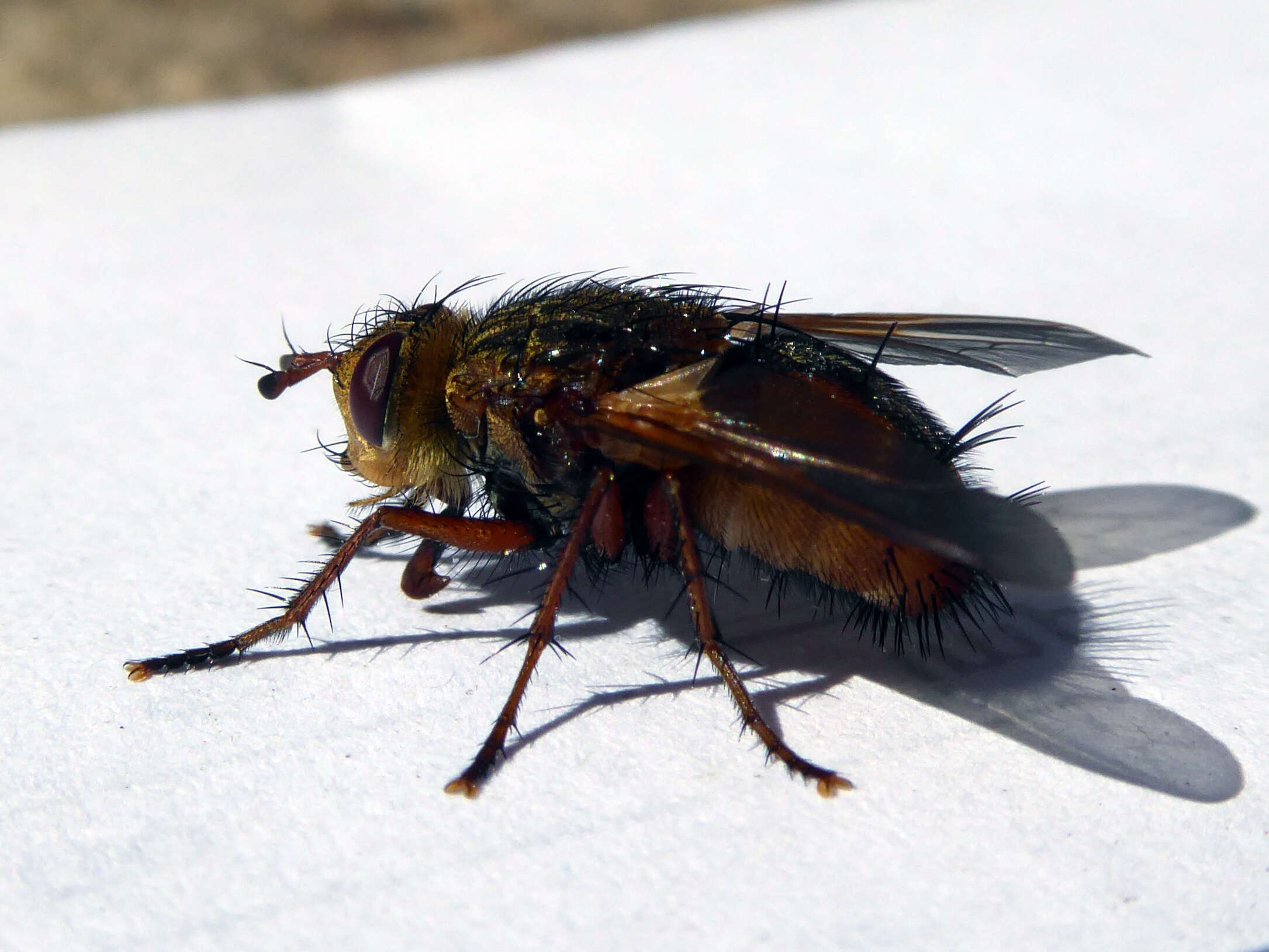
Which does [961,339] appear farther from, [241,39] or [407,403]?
[241,39]

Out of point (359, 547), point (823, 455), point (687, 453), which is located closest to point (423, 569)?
point (359, 547)

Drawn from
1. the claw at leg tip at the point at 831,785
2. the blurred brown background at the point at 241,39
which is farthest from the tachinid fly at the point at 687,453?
the blurred brown background at the point at 241,39

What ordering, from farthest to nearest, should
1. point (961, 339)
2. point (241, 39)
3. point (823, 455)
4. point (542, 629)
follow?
point (241, 39) → point (961, 339) → point (542, 629) → point (823, 455)

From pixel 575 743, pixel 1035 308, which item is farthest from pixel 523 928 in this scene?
pixel 1035 308

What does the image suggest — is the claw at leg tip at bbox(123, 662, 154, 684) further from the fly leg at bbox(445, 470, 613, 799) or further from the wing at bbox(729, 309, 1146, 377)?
the wing at bbox(729, 309, 1146, 377)

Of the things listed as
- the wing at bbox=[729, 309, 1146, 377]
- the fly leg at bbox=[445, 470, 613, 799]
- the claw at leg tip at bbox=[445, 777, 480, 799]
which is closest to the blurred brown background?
the wing at bbox=[729, 309, 1146, 377]

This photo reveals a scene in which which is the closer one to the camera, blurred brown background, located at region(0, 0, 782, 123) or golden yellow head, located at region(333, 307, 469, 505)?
golden yellow head, located at region(333, 307, 469, 505)

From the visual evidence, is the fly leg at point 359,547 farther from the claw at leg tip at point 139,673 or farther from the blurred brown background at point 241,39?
the blurred brown background at point 241,39
